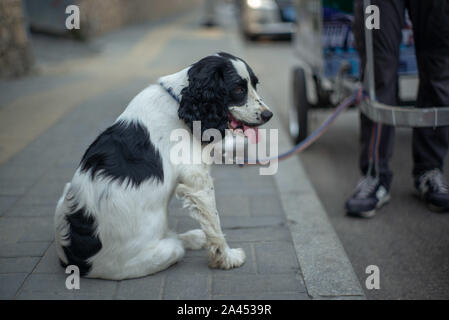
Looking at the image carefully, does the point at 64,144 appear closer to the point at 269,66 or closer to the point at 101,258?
the point at 101,258

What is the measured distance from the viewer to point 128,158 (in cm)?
242

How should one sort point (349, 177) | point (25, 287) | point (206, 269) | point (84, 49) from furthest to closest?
point (84, 49)
point (349, 177)
point (206, 269)
point (25, 287)

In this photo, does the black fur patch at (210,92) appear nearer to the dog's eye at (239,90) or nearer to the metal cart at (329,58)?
the dog's eye at (239,90)

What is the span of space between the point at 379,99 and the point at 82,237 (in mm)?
2268

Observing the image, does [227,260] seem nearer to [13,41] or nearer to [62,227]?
[62,227]

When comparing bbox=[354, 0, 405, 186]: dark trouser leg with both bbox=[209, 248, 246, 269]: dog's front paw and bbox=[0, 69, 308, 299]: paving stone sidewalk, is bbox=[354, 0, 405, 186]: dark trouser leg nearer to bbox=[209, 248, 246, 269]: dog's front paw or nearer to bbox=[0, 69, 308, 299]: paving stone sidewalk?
bbox=[0, 69, 308, 299]: paving stone sidewalk

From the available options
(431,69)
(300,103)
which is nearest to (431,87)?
(431,69)

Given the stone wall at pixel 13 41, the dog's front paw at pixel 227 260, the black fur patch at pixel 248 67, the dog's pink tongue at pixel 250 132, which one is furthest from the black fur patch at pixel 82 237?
the stone wall at pixel 13 41

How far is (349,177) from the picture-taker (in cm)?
449

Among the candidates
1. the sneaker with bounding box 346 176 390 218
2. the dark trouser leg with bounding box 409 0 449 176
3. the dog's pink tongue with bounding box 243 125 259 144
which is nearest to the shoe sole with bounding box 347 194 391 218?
the sneaker with bounding box 346 176 390 218

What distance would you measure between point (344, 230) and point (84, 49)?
11.1 m

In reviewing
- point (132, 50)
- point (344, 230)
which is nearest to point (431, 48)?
point (344, 230)

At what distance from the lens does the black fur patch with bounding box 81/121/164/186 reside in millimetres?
2398
